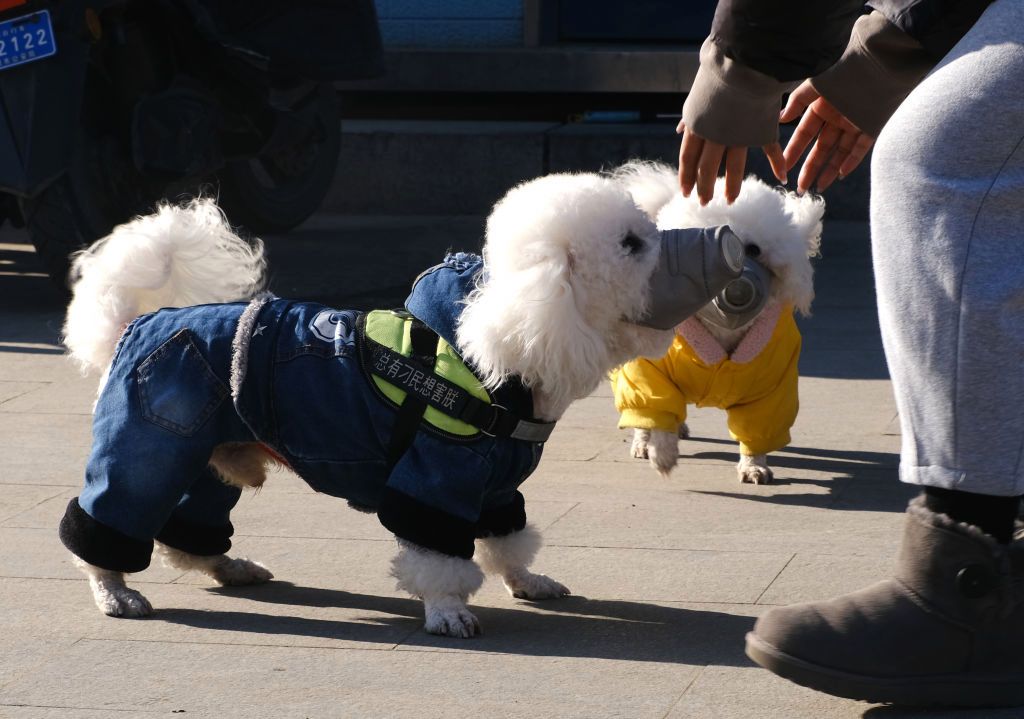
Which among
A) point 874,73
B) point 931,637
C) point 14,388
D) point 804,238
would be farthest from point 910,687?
point 14,388

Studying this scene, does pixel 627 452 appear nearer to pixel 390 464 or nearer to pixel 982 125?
pixel 390 464

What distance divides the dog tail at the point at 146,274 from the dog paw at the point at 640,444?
160 cm

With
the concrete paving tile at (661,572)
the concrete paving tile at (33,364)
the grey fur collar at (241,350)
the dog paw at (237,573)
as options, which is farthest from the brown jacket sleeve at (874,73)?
the concrete paving tile at (33,364)

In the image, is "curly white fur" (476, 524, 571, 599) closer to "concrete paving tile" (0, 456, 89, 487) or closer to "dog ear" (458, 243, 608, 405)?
"dog ear" (458, 243, 608, 405)

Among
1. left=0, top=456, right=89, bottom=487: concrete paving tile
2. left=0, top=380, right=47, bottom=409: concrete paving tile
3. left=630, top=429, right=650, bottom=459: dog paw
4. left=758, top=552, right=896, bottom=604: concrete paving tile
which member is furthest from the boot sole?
left=0, top=380, right=47, bottom=409: concrete paving tile

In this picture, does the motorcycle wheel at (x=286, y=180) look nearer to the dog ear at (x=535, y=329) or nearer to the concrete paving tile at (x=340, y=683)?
the dog ear at (x=535, y=329)

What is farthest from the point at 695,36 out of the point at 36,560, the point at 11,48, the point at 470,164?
the point at 36,560

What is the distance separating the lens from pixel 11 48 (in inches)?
250

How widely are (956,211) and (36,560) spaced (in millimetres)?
2440

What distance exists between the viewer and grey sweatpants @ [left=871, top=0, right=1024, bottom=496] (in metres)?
2.50

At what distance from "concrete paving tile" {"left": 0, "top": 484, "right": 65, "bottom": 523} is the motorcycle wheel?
14.5 feet

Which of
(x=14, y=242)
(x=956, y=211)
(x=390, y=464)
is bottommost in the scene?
(x=14, y=242)

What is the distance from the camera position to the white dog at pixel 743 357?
4.59m

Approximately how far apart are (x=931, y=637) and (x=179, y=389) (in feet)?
5.53
